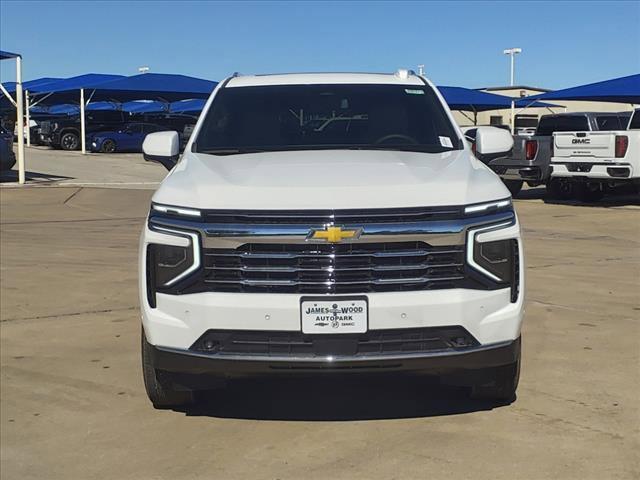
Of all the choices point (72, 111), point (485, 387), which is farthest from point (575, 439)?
point (72, 111)

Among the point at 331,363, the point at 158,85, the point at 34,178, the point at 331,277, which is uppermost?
the point at 158,85

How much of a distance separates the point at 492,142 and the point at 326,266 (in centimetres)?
186

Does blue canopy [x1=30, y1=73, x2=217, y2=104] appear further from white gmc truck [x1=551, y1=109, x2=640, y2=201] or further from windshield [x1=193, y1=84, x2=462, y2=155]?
windshield [x1=193, y1=84, x2=462, y2=155]

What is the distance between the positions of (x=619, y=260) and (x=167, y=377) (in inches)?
281

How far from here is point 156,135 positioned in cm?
508

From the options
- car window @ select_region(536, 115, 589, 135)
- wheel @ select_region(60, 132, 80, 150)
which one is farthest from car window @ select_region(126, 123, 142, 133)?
car window @ select_region(536, 115, 589, 135)

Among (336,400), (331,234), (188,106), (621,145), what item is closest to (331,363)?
(331,234)

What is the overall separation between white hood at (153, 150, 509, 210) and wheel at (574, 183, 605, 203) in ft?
45.6

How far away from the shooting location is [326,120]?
5082 mm

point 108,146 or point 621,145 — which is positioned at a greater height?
point 621,145

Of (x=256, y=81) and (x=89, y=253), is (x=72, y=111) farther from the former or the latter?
(x=256, y=81)

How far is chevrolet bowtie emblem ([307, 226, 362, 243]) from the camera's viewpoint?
355 centimetres

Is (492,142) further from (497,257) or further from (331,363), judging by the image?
(331,363)

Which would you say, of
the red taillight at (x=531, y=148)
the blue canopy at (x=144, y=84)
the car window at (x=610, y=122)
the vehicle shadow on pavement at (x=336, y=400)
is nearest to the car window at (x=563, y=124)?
the car window at (x=610, y=122)
